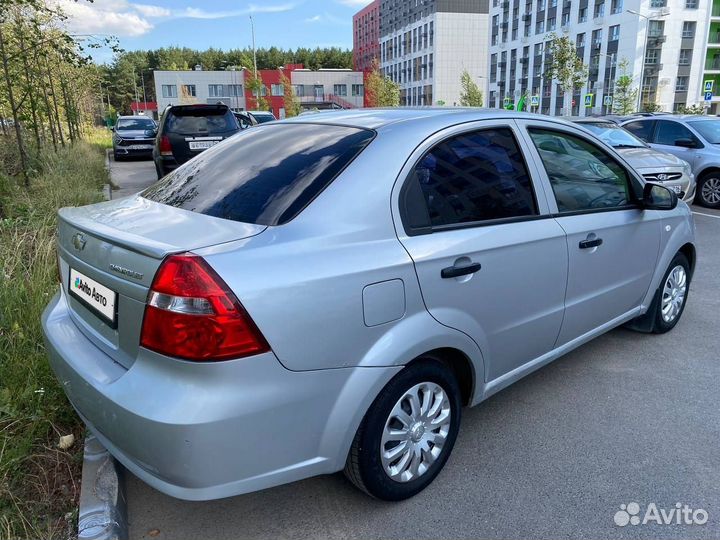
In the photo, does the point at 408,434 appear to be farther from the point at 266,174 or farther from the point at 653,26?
the point at 653,26

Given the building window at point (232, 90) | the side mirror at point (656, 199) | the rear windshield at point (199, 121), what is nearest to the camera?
the side mirror at point (656, 199)

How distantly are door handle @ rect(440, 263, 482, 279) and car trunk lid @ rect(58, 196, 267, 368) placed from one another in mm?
831

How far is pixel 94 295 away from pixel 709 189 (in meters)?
11.5

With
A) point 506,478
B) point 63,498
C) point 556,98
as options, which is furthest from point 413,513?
point 556,98

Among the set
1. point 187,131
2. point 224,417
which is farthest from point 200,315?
point 187,131

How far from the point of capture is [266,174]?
2.56 m

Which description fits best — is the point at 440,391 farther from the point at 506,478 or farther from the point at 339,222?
the point at 339,222

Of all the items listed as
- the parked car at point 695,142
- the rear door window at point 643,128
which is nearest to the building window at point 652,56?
the rear door window at point 643,128

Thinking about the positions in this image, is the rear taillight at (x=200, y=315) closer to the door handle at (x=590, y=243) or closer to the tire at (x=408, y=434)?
the tire at (x=408, y=434)

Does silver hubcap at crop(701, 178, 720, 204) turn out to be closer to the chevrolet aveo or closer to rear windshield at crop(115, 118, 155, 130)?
the chevrolet aveo

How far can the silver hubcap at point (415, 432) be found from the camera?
246cm

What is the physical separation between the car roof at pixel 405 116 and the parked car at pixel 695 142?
9273mm

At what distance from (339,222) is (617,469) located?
1914 millimetres

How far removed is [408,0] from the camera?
100000mm
